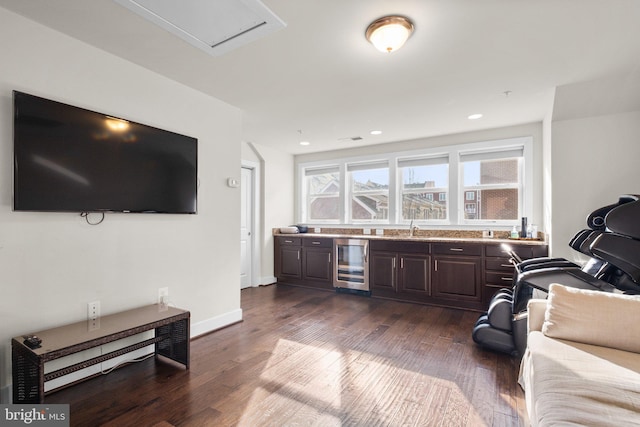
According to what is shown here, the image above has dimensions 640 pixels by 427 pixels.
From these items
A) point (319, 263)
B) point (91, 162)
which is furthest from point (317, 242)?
point (91, 162)

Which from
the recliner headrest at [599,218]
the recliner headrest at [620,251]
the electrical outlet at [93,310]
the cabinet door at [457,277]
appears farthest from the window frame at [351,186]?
the electrical outlet at [93,310]

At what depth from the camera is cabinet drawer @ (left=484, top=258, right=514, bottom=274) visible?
12.0 ft

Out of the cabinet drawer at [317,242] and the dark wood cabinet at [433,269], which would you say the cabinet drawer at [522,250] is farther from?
the cabinet drawer at [317,242]

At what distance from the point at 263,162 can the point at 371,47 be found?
3.35 metres

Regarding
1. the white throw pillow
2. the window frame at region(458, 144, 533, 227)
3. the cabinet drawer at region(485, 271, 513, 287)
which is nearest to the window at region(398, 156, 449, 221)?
the window frame at region(458, 144, 533, 227)

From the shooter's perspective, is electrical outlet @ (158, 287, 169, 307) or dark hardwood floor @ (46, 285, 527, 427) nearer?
dark hardwood floor @ (46, 285, 527, 427)

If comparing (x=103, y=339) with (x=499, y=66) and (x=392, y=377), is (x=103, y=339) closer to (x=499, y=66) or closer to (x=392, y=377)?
(x=392, y=377)

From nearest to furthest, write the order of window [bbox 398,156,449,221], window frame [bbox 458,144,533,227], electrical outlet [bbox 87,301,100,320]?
electrical outlet [bbox 87,301,100,320] < window frame [bbox 458,144,533,227] < window [bbox 398,156,449,221]

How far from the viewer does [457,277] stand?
3.95 meters

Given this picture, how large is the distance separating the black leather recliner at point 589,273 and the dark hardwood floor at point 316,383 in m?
0.20

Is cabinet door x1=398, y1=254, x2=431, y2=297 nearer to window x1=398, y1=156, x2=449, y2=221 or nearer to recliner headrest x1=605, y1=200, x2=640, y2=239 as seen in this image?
window x1=398, y1=156, x2=449, y2=221

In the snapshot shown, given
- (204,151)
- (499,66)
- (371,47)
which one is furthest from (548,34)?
(204,151)

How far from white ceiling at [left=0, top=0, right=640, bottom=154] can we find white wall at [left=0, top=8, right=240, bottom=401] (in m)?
0.16

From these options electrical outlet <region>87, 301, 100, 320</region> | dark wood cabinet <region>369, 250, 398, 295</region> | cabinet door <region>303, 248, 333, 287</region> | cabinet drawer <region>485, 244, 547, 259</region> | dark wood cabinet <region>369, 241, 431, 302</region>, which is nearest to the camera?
electrical outlet <region>87, 301, 100, 320</region>
